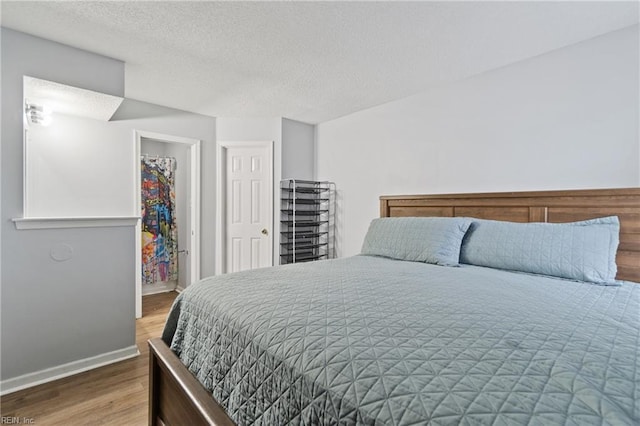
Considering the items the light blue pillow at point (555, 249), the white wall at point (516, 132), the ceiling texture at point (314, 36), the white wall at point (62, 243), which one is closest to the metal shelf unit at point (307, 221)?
the white wall at point (516, 132)

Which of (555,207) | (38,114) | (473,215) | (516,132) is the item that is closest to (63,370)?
(38,114)

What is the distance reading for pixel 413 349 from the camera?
2.55 feet

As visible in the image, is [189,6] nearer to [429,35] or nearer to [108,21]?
[108,21]

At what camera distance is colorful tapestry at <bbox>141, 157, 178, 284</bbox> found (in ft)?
12.9

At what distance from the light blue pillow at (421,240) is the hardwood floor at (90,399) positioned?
1.84 m

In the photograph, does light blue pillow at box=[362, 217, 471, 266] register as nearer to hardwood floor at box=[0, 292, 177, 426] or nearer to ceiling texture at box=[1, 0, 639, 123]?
ceiling texture at box=[1, 0, 639, 123]

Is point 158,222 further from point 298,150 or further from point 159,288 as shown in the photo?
point 298,150

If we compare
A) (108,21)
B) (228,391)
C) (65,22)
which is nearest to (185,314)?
(228,391)

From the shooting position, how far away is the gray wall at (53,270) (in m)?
1.93

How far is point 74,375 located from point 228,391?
1.83 m

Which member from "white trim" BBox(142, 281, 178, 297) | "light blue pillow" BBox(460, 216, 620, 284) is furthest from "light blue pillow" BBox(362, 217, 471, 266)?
"white trim" BBox(142, 281, 178, 297)

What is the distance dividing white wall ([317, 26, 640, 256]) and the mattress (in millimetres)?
936

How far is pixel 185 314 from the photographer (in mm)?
1438

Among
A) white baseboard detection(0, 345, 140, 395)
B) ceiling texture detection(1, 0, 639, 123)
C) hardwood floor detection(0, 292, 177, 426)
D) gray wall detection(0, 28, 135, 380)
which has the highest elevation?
ceiling texture detection(1, 0, 639, 123)
